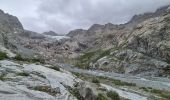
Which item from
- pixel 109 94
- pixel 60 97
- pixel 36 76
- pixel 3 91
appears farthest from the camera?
pixel 109 94

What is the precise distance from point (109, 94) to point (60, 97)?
12531 millimetres

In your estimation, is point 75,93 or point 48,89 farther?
point 75,93

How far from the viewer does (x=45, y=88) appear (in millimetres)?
31234

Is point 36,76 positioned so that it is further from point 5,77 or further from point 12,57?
point 12,57

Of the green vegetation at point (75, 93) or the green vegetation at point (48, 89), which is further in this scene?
the green vegetation at point (75, 93)

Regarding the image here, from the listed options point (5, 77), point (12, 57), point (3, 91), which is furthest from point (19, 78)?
point (12, 57)

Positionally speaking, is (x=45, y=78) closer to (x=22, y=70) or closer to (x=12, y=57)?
(x=22, y=70)

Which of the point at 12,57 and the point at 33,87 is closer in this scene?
the point at 33,87

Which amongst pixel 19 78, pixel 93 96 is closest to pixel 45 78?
pixel 19 78

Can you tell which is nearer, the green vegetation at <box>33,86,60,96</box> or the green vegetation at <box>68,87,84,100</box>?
the green vegetation at <box>33,86,60,96</box>

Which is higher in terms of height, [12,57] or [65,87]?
[12,57]

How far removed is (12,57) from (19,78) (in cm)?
1286

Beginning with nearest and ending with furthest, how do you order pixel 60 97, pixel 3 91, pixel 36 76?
pixel 3 91, pixel 60 97, pixel 36 76

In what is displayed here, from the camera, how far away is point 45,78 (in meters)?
34.2
